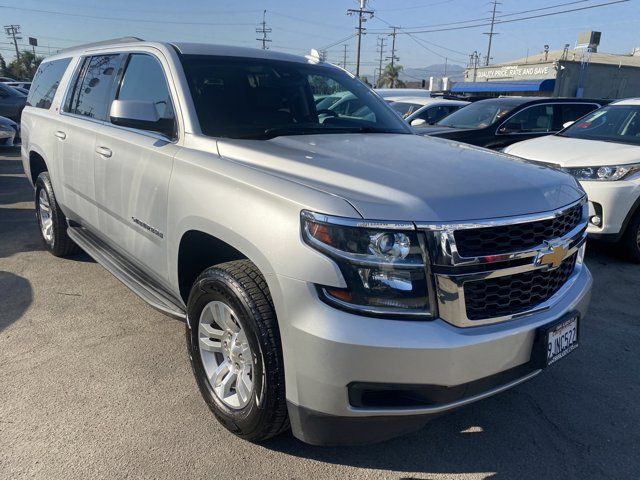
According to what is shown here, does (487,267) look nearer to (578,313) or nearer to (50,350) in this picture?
(578,313)

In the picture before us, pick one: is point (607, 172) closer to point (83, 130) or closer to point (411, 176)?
point (411, 176)

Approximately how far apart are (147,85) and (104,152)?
0.59 meters

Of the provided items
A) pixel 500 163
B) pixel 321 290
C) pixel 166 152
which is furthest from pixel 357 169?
pixel 166 152

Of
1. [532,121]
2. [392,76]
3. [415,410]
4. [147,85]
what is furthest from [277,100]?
[392,76]

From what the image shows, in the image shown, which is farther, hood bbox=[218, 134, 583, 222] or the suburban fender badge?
the suburban fender badge

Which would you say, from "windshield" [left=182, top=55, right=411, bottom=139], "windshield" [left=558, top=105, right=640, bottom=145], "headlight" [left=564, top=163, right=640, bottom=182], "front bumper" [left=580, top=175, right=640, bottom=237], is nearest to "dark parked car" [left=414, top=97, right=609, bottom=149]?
"windshield" [left=558, top=105, right=640, bottom=145]

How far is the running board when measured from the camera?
3119 mm

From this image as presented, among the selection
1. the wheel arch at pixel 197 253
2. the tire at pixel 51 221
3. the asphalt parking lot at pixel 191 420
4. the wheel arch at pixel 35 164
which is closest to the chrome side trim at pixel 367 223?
the wheel arch at pixel 197 253

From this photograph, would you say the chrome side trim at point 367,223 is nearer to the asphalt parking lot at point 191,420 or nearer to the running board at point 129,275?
the asphalt parking lot at point 191,420

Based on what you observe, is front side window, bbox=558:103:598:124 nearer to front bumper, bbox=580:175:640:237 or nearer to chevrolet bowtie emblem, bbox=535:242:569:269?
front bumper, bbox=580:175:640:237

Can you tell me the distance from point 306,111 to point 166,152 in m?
1.07

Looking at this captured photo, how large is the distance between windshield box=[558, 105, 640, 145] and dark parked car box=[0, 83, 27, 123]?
16.3m

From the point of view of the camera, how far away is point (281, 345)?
220cm

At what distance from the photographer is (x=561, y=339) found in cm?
243
